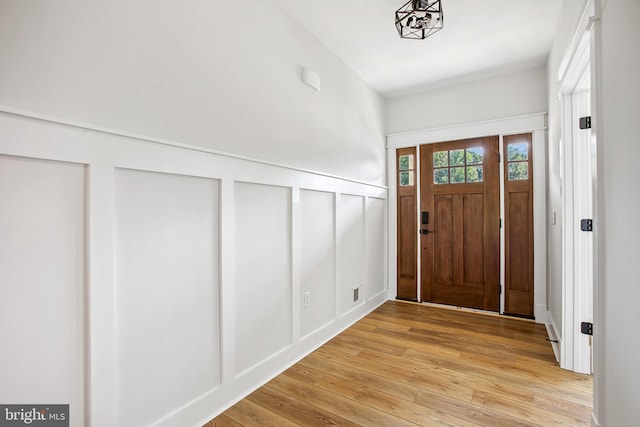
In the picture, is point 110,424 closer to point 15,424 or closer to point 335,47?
point 15,424

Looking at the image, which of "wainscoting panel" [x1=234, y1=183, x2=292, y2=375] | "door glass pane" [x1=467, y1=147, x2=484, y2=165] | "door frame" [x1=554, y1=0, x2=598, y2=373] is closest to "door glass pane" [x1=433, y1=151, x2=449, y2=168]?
"door glass pane" [x1=467, y1=147, x2=484, y2=165]

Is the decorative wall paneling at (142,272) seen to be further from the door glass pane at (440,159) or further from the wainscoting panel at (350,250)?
the door glass pane at (440,159)

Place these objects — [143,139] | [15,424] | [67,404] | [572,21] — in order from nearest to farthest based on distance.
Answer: [15,424]
[67,404]
[143,139]
[572,21]

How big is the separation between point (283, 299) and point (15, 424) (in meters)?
1.42

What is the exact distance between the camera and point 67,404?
1.20 metres

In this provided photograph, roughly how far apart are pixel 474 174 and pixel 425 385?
244cm

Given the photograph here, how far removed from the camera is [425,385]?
200 cm

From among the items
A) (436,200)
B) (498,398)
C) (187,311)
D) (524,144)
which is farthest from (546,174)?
(187,311)

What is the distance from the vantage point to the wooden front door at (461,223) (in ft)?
11.3

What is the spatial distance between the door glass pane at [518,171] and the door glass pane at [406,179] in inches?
42.6

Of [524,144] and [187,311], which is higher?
[524,144]

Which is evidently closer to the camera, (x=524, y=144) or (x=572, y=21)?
(x=572, y=21)

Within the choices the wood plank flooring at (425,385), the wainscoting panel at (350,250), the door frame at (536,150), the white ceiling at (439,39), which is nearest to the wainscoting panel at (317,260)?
the wainscoting panel at (350,250)

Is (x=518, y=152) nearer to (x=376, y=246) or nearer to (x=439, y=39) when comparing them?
(x=439, y=39)
